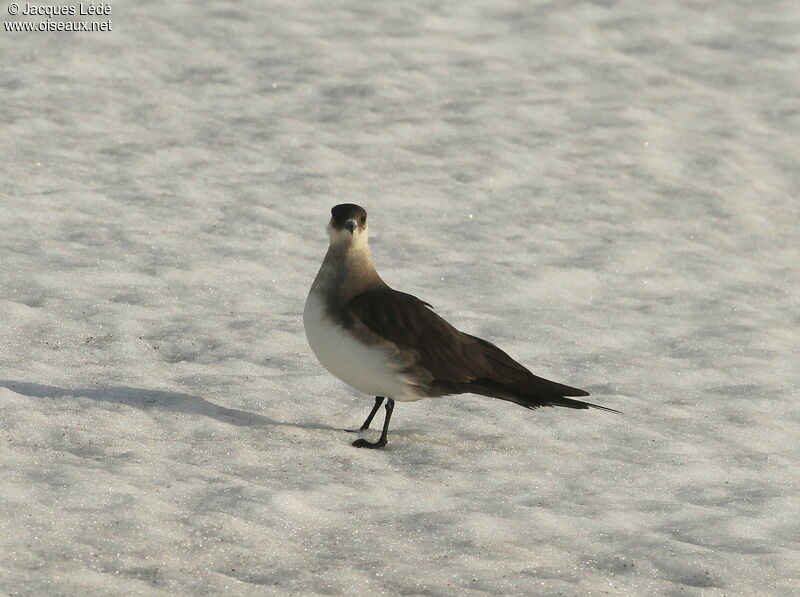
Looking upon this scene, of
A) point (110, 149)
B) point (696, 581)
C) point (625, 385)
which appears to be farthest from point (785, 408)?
point (110, 149)

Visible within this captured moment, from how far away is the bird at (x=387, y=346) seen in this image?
18.2 feet

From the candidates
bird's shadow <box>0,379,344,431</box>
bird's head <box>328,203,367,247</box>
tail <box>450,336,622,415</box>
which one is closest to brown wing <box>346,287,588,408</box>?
tail <box>450,336,622,415</box>

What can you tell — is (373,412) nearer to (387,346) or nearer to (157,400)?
(387,346)

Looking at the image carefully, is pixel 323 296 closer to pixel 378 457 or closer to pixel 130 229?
pixel 378 457

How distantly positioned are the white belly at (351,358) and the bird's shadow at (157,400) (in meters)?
0.55

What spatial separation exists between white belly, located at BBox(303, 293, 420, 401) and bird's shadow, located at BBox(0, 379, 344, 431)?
554 millimetres

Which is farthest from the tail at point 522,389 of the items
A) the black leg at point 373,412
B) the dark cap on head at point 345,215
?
the dark cap on head at point 345,215

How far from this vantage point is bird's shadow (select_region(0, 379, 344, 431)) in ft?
19.3

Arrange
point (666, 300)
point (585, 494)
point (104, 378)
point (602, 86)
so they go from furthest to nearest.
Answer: point (602, 86), point (666, 300), point (104, 378), point (585, 494)

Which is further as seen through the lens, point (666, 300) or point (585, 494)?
point (666, 300)

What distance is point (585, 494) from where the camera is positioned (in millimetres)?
5445

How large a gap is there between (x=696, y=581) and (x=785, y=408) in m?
2.61

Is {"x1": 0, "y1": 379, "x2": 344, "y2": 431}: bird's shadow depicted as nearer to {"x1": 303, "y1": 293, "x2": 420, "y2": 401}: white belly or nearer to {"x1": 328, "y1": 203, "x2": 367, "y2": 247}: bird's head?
{"x1": 303, "y1": 293, "x2": 420, "y2": 401}: white belly

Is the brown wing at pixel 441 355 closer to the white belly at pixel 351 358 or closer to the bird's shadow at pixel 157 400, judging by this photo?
the white belly at pixel 351 358
